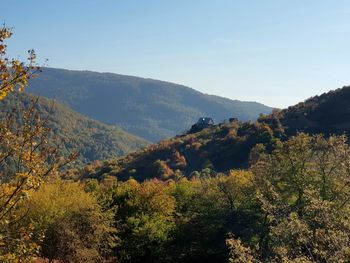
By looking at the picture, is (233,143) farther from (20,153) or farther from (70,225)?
(20,153)

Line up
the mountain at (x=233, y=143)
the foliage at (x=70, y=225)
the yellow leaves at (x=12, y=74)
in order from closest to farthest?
1. the yellow leaves at (x=12, y=74)
2. the foliage at (x=70, y=225)
3. the mountain at (x=233, y=143)

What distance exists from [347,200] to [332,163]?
528 cm

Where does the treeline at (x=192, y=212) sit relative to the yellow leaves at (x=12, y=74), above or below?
below

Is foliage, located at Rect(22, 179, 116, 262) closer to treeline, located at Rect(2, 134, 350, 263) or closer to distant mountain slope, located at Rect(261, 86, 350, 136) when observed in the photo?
treeline, located at Rect(2, 134, 350, 263)

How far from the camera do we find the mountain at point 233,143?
122562mm

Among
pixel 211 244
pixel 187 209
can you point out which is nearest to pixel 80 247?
pixel 211 244

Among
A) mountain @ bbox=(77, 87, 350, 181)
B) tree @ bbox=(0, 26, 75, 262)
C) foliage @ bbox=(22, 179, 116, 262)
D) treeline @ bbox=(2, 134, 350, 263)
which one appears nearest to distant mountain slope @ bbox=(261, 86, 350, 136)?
mountain @ bbox=(77, 87, 350, 181)

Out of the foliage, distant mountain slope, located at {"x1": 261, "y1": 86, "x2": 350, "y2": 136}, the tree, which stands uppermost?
distant mountain slope, located at {"x1": 261, "y1": 86, "x2": 350, "y2": 136}

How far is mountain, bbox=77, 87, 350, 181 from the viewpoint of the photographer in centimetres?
12256

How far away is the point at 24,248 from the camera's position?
399 inches

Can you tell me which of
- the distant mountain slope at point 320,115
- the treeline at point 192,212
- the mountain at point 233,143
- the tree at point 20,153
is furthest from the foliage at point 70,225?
the distant mountain slope at point 320,115

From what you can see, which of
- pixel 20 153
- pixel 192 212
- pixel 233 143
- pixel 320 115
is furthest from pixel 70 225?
pixel 320 115

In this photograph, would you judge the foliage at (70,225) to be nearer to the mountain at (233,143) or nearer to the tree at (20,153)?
the tree at (20,153)

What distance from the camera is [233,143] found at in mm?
132625
